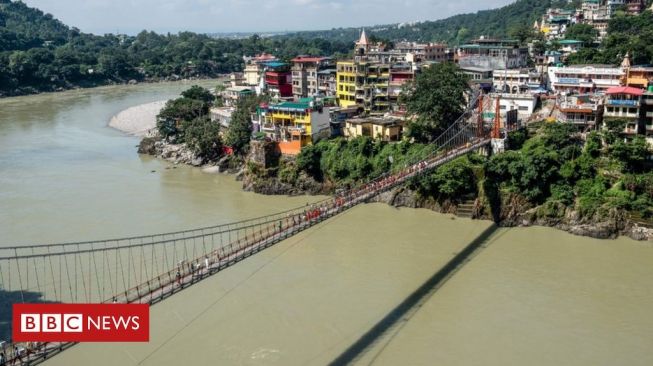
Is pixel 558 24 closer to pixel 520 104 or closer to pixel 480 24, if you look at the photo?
pixel 520 104

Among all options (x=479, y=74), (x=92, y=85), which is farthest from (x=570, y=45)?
(x=92, y=85)

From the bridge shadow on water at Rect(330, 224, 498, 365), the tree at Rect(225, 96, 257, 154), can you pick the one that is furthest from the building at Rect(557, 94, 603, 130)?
the tree at Rect(225, 96, 257, 154)

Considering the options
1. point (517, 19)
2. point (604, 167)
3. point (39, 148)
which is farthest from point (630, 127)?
point (517, 19)

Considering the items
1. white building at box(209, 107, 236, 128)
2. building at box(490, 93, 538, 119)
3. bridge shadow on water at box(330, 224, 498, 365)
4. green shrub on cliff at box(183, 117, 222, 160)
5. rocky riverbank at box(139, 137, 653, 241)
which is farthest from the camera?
white building at box(209, 107, 236, 128)

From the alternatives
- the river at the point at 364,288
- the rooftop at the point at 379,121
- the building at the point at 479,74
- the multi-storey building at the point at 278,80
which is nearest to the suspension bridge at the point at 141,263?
the river at the point at 364,288

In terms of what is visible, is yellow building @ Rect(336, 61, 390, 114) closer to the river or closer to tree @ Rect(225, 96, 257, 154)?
tree @ Rect(225, 96, 257, 154)
